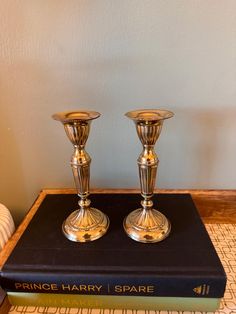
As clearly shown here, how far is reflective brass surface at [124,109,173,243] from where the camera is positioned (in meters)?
0.45

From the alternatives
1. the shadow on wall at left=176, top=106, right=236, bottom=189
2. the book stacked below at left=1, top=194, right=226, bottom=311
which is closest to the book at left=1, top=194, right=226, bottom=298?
the book stacked below at left=1, top=194, right=226, bottom=311

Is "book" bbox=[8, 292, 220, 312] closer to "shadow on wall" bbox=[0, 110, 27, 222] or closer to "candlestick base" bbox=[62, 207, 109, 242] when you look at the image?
"candlestick base" bbox=[62, 207, 109, 242]

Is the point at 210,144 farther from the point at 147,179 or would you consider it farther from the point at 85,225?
the point at 85,225

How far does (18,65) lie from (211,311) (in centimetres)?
62

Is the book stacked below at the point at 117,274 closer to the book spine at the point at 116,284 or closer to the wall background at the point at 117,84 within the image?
the book spine at the point at 116,284

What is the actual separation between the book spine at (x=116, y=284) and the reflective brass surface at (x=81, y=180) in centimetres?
8

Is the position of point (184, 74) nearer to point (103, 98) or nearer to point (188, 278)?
point (103, 98)

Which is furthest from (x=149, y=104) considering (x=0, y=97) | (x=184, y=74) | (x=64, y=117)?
(x=0, y=97)

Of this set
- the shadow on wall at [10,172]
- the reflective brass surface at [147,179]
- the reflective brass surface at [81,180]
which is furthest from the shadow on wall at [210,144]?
the shadow on wall at [10,172]

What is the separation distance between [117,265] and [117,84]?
38cm

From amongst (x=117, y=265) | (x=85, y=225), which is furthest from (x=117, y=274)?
(x=85, y=225)

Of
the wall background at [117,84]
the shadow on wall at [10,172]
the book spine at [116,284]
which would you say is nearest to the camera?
the book spine at [116,284]

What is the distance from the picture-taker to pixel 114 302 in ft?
1.47

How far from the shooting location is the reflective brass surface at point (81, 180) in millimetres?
456
